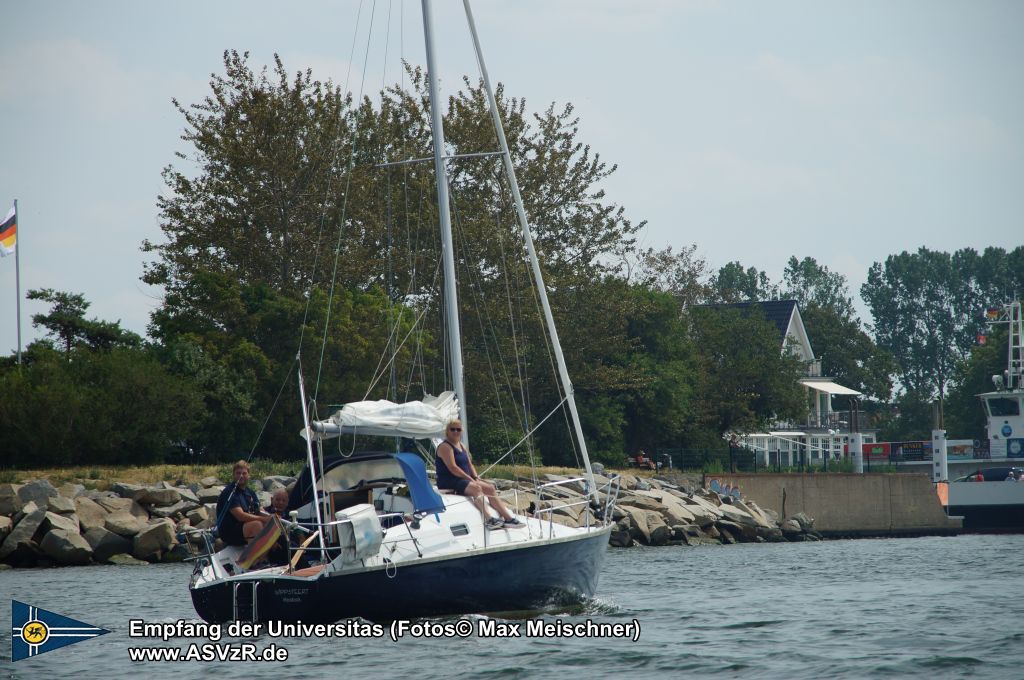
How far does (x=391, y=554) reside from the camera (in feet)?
56.9

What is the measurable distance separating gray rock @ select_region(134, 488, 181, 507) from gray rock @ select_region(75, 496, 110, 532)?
125 cm

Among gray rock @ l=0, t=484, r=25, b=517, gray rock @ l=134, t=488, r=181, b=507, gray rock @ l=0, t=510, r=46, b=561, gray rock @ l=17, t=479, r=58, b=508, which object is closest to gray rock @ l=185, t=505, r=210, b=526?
gray rock @ l=134, t=488, r=181, b=507

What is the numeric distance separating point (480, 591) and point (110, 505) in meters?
17.7

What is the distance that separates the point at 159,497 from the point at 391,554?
17840mm

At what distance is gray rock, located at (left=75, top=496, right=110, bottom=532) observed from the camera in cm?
3161

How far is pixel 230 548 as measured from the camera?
1895 cm

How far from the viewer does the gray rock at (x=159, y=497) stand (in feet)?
110

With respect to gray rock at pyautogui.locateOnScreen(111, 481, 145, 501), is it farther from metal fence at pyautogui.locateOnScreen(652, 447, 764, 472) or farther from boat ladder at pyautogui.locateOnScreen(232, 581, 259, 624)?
metal fence at pyautogui.locateOnScreen(652, 447, 764, 472)

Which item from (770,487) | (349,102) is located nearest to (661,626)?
(770,487)

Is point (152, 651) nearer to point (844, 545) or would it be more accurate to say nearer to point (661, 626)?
point (661, 626)

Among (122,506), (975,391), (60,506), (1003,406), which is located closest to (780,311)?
(975,391)

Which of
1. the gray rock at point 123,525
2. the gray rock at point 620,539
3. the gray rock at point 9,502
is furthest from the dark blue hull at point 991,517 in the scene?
the gray rock at point 9,502

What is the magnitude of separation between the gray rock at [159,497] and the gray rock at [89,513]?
1248mm

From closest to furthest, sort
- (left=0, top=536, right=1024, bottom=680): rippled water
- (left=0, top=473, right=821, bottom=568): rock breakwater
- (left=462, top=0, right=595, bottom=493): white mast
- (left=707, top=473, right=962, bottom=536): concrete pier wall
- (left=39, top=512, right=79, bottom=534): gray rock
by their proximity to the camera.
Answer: (left=0, top=536, right=1024, bottom=680): rippled water → (left=462, top=0, right=595, bottom=493): white mast → (left=0, top=473, right=821, bottom=568): rock breakwater → (left=39, top=512, right=79, bottom=534): gray rock → (left=707, top=473, right=962, bottom=536): concrete pier wall
